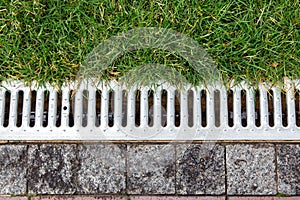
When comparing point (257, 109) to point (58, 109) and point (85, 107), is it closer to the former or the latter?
point (85, 107)

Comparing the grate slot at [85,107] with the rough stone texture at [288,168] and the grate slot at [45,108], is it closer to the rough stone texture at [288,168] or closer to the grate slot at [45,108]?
the grate slot at [45,108]

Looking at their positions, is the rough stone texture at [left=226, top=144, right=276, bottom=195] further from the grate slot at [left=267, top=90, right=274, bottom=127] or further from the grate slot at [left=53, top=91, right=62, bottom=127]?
the grate slot at [left=53, top=91, right=62, bottom=127]

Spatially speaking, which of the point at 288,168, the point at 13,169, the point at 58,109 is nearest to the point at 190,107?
the point at 288,168

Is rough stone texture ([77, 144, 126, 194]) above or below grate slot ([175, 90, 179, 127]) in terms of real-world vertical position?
below

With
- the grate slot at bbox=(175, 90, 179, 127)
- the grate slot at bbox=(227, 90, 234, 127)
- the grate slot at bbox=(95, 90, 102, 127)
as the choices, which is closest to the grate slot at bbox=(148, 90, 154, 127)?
the grate slot at bbox=(175, 90, 179, 127)

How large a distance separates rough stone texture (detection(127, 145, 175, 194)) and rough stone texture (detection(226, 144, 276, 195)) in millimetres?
310

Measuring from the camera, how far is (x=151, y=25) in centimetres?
248

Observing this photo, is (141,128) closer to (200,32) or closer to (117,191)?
(117,191)

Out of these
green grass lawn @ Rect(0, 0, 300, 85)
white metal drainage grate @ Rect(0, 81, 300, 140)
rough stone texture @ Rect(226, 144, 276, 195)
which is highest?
green grass lawn @ Rect(0, 0, 300, 85)

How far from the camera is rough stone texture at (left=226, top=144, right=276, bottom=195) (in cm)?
243

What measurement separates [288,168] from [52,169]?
1.25 metres

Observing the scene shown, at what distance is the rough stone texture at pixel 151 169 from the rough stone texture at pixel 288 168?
22.3 inches

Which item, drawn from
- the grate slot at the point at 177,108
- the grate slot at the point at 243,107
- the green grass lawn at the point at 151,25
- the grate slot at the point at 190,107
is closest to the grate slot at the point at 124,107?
the green grass lawn at the point at 151,25

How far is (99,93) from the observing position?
252cm
